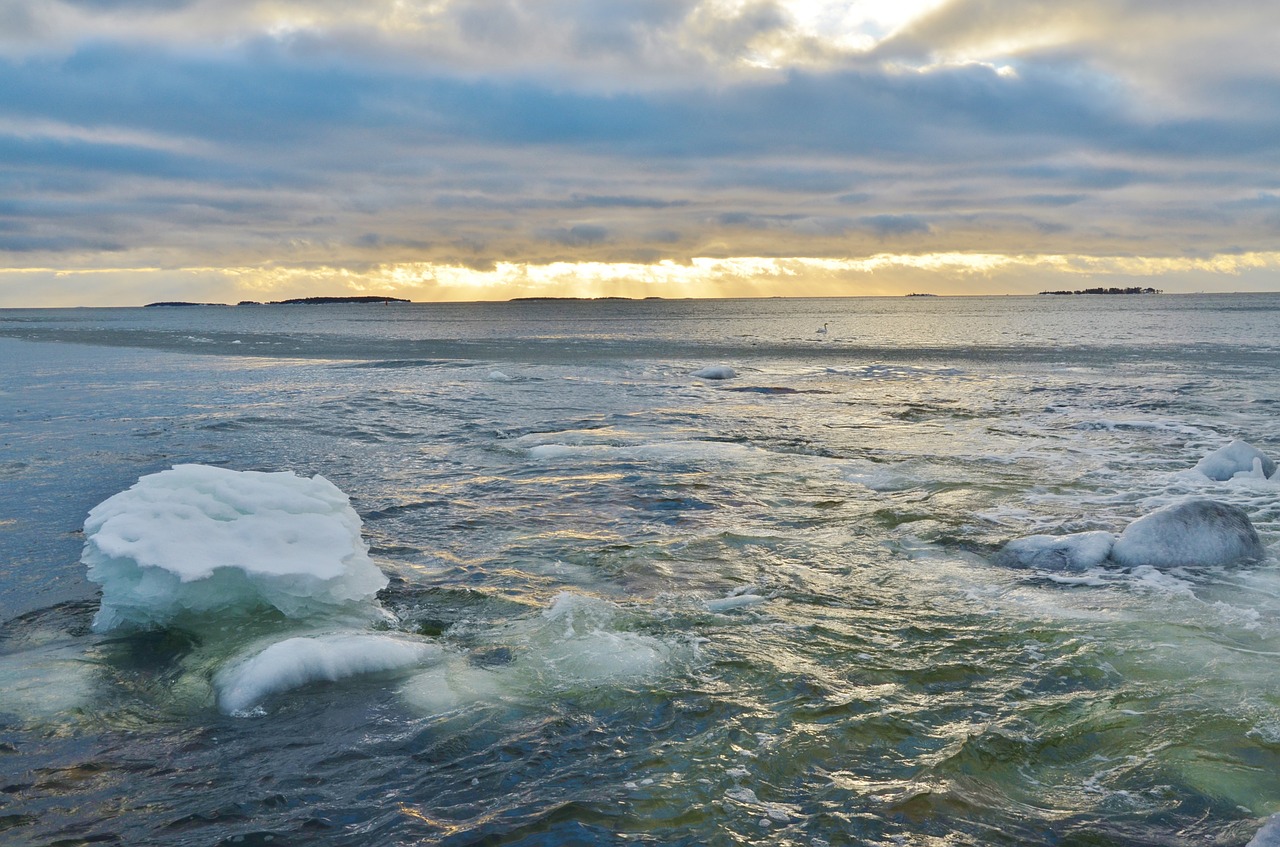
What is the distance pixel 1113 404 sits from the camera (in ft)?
86.1

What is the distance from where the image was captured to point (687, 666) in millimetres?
7617

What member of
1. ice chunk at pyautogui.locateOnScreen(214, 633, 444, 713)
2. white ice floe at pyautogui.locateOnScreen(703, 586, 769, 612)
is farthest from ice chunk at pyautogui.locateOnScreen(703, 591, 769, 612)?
ice chunk at pyautogui.locateOnScreen(214, 633, 444, 713)

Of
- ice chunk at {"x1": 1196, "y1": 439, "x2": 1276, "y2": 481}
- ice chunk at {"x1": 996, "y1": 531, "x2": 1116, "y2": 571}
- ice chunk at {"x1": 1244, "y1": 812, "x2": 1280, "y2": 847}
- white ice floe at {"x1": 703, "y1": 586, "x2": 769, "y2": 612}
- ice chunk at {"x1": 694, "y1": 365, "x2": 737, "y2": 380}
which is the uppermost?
ice chunk at {"x1": 694, "y1": 365, "x2": 737, "y2": 380}

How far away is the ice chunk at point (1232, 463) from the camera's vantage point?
1524cm

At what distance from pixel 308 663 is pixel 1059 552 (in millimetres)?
8537

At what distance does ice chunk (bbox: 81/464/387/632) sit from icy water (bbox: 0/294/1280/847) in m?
0.34

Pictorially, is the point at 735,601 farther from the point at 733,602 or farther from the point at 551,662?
the point at 551,662

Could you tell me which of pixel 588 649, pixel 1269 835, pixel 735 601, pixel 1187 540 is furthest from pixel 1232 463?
pixel 588 649

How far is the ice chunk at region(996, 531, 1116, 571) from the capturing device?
10.3 meters

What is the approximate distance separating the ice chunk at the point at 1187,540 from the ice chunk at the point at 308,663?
8312 mm

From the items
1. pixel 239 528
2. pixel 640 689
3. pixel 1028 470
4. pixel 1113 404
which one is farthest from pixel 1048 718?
pixel 1113 404

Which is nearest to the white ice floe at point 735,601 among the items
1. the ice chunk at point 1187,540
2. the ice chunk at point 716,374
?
the ice chunk at point 1187,540

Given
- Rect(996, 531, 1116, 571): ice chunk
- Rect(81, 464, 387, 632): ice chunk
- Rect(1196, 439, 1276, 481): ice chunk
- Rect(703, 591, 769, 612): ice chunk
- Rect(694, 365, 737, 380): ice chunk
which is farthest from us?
Rect(694, 365, 737, 380): ice chunk

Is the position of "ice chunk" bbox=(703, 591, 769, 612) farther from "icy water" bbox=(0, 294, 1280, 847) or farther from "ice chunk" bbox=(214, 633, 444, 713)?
"ice chunk" bbox=(214, 633, 444, 713)
